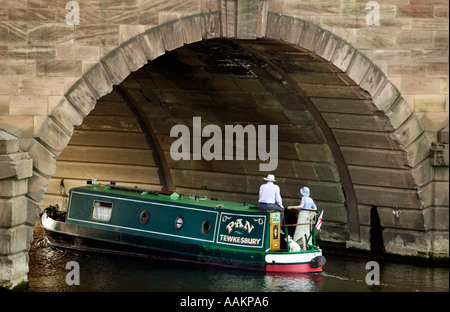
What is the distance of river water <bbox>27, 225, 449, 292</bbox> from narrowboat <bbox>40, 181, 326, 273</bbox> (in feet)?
0.67

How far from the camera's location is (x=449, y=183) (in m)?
19.0

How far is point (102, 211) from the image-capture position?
843 inches

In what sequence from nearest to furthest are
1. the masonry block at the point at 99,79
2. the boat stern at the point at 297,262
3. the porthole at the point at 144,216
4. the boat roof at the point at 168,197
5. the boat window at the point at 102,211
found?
the masonry block at the point at 99,79, the boat stern at the point at 297,262, the boat roof at the point at 168,197, the porthole at the point at 144,216, the boat window at the point at 102,211

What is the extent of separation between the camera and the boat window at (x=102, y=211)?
21312 mm

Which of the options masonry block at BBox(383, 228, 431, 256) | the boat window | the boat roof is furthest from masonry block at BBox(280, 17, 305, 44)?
the boat window

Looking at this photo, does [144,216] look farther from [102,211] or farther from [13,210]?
[13,210]

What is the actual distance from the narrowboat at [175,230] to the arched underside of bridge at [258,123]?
4.47ft

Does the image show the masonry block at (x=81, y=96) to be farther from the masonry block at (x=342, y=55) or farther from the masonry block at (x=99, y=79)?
the masonry block at (x=342, y=55)

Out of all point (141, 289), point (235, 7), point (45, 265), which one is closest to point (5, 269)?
point (141, 289)

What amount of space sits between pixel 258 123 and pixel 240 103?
2.01ft

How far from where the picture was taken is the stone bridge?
16.5 m

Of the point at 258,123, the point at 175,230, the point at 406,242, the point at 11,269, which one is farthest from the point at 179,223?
the point at 11,269

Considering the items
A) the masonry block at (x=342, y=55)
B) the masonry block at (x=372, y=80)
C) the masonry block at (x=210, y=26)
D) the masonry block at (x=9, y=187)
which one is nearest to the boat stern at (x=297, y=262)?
the masonry block at (x=372, y=80)

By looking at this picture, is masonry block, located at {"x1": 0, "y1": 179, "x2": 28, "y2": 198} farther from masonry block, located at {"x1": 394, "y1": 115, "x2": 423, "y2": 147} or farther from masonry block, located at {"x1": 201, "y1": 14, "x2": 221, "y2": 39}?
masonry block, located at {"x1": 394, "y1": 115, "x2": 423, "y2": 147}
